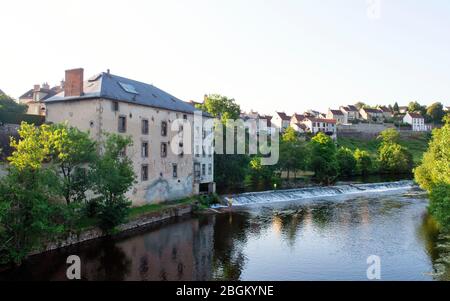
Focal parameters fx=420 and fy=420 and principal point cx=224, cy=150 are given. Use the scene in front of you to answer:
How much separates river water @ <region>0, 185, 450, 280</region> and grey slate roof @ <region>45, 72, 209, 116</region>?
11105mm

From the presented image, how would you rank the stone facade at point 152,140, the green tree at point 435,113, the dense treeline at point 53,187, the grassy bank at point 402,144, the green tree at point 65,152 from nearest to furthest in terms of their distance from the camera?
→ the dense treeline at point 53,187, the green tree at point 65,152, the stone facade at point 152,140, the grassy bank at point 402,144, the green tree at point 435,113

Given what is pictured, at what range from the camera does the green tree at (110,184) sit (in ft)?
91.9

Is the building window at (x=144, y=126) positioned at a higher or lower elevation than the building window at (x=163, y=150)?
higher

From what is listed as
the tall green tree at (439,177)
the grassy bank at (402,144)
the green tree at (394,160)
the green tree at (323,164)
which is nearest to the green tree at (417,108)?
the grassy bank at (402,144)

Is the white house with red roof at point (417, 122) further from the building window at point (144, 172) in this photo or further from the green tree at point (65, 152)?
the green tree at point (65, 152)

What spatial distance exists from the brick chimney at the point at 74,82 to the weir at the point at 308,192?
1933 cm

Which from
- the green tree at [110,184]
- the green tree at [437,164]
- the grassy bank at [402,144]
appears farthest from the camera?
the grassy bank at [402,144]

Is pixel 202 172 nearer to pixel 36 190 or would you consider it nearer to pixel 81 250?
pixel 81 250

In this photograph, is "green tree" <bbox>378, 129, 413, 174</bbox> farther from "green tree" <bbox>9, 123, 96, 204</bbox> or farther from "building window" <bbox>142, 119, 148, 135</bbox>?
"green tree" <bbox>9, 123, 96, 204</bbox>

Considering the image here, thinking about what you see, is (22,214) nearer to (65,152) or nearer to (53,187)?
(53,187)

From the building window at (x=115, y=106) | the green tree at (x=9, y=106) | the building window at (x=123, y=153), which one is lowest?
the building window at (x=123, y=153)

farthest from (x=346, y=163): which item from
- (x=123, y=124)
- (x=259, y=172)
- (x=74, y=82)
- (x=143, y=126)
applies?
(x=74, y=82)

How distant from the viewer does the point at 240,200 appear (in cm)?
4525
